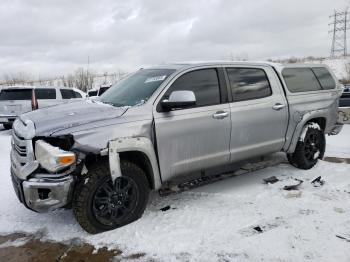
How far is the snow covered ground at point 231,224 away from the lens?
3268 millimetres

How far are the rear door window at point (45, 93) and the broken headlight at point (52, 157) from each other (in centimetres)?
951

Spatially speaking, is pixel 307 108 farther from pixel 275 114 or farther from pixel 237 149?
pixel 237 149

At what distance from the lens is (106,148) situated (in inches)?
140

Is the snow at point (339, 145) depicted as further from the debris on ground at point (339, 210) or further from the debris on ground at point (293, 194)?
the debris on ground at point (339, 210)

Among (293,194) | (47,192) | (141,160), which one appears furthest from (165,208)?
(293,194)

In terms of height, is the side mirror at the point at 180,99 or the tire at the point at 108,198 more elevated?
the side mirror at the point at 180,99

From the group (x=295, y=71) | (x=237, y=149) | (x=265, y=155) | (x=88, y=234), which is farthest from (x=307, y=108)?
(x=88, y=234)

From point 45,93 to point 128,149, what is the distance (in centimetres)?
995

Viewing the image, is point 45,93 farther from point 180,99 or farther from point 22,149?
point 180,99

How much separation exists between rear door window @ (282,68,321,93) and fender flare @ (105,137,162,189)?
2.72 m

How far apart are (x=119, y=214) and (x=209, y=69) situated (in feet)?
7.13

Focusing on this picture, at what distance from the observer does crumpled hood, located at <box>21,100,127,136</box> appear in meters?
3.54

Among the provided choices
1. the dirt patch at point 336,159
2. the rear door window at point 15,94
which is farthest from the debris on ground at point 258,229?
the rear door window at point 15,94

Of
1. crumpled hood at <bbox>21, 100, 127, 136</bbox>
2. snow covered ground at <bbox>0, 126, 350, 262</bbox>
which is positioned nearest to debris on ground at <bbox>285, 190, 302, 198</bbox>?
snow covered ground at <bbox>0, 126, 350, 262</bbox>
